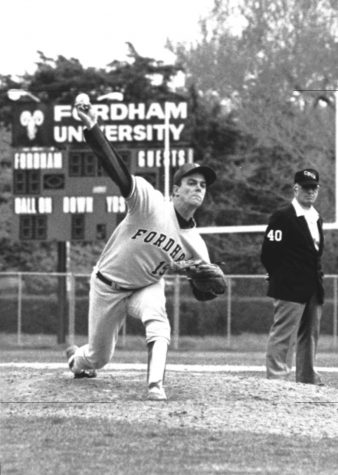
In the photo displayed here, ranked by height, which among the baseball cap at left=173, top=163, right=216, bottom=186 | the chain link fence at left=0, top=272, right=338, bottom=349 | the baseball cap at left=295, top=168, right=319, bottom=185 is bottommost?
the chain link fence at left=0, top=272, right=338, bottom=349

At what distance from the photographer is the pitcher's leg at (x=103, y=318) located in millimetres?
9266

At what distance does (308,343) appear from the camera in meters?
11.5

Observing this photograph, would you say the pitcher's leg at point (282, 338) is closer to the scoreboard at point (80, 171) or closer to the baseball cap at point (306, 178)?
the baseball cap at point (306, 178)

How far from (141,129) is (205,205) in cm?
1346

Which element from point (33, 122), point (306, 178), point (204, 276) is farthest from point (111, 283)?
point (33, 122)

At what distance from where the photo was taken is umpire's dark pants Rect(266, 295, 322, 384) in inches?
445

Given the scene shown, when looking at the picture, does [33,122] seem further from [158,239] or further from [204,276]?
[158,239]

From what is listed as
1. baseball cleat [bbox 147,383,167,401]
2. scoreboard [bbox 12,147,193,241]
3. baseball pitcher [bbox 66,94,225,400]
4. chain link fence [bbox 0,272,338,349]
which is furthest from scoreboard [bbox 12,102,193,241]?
baseball cleat [bbox 147,383,167,401]

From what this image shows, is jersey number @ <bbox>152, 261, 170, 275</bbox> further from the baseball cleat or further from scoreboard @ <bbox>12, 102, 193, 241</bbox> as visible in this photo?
scoreboard @ <bbox>12, 102, 193, 241</bbox>

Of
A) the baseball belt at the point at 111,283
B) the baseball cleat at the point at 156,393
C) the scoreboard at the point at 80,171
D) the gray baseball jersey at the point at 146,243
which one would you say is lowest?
the baseball cleat at the point at 156,393

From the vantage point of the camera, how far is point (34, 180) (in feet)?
83.0

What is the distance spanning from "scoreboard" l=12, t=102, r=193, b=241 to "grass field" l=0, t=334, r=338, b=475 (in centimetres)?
1455

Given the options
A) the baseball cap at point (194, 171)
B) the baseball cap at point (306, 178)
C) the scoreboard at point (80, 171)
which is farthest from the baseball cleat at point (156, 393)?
the scoreboard at point (80, 171)

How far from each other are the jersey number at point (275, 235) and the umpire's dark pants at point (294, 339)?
54 centimetres
